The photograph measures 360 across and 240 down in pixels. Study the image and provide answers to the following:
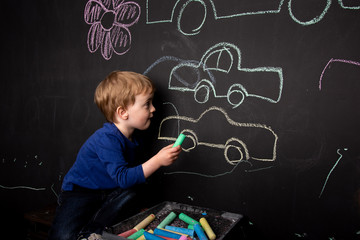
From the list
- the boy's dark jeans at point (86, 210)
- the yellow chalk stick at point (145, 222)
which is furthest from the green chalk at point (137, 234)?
the boy's dark jeans at point (86, 210)

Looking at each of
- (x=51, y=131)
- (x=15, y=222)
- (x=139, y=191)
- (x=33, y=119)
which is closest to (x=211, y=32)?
(x=139, y=191)

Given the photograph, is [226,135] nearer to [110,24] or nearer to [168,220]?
[168,220]

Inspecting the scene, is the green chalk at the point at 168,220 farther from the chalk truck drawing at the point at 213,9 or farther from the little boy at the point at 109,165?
the chalk truck drawing at the point at 213,9

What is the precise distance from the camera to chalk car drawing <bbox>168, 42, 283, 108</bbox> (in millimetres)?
1183

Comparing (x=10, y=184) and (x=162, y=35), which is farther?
(x=10, y=184)

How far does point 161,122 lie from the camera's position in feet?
4.75

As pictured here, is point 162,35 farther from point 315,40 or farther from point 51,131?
point 51,131

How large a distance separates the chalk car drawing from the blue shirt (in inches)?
14.2

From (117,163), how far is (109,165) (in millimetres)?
39

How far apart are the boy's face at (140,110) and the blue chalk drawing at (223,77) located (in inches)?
6.1

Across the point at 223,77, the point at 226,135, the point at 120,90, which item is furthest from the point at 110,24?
the point at 226,135

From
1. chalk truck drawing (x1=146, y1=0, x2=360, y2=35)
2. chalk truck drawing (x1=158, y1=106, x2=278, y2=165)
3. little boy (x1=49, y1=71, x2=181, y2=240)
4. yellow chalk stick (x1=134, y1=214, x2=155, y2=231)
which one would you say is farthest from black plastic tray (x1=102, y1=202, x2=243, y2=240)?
chalk truck drawing (x1=146, y1=0, x2=360, y2=35)

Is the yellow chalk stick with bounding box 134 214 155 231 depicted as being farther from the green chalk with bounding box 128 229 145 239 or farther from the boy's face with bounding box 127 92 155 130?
the boy's face with bounding box 127 92 155 130

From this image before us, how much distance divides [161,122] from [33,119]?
967mm
